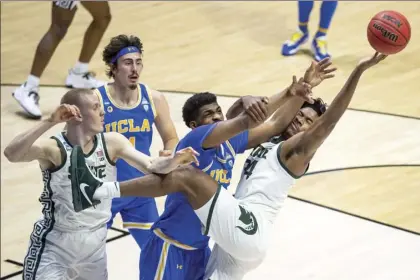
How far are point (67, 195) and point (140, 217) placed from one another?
3.33ft

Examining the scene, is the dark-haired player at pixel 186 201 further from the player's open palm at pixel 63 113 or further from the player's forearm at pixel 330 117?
the player's open palm at pixel 63 113

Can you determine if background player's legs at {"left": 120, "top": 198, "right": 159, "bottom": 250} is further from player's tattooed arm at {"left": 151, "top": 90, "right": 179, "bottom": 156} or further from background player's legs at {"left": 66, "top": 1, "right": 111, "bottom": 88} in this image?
background player's legs at {"left": 66, "top": 1, "right": 111, "bottom": 88}

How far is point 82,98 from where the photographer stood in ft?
17.7

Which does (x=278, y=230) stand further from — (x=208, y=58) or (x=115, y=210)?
(x=208, y=58)

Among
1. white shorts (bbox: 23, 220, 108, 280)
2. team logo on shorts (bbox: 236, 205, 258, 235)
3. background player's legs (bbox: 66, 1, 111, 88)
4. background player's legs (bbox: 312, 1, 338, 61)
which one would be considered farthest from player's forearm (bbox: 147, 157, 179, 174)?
background player's legs (bbox: 312, 1, 338, 61)

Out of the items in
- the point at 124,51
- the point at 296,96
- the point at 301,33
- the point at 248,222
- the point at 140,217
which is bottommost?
the point at 301,33

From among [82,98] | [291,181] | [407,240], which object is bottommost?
[407,240]

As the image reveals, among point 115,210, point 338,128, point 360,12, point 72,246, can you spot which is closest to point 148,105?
point 115,210

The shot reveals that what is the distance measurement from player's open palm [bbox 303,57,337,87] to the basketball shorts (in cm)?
492

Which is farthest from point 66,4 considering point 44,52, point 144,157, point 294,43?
point 144,157

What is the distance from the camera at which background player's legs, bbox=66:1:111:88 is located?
385 inches

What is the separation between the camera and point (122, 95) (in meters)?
6.36

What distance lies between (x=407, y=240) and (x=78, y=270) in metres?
2.41

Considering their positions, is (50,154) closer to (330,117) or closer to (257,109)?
(257,109)
